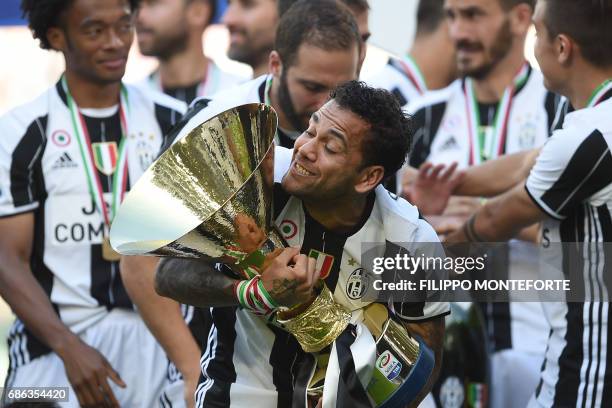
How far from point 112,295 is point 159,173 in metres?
2.17

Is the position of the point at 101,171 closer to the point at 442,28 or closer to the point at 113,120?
the point at 113,120

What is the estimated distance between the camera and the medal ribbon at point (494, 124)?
821 centimetres

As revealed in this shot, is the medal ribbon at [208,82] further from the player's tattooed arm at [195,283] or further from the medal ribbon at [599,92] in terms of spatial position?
the player's tattooed arm at [195,283]

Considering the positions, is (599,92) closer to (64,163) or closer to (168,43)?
(64,163)

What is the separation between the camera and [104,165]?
22.0 feet

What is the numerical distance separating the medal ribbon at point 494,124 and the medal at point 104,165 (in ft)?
7.78

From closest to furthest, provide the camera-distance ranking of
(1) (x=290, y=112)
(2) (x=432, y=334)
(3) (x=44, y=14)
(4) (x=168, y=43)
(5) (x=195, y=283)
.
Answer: (5) (x=195, y=283), (2) (x=432, y=334), (1) (x=290, y=112), (3) (x=44, y=14), (4) (x=168, y=43)

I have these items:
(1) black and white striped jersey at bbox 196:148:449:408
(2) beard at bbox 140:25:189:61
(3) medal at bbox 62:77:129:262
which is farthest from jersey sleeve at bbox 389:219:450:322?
(2) beard at bbox 140:25:189:61

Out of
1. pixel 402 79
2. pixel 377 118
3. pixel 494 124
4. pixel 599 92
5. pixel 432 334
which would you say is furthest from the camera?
pixel 402 79

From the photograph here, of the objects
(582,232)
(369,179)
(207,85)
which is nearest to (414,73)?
(207,85)

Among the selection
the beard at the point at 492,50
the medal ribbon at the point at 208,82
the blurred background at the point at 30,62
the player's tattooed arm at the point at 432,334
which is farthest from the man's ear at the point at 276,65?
the blurred background at the point at 30,62

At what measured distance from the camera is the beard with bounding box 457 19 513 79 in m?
8.48

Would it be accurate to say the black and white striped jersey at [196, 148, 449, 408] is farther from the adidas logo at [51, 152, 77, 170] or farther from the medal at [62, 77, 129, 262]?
the adidas logo at [51, 152, 77, 170]

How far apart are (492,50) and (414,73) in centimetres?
58
